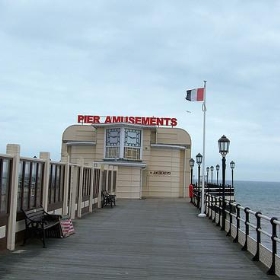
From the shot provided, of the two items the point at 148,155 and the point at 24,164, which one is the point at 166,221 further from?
the point at 148,155

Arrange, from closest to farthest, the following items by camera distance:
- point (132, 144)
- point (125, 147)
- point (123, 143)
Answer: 1. point (123, 143)
2. point (125, 147)
3. point (132, 144)

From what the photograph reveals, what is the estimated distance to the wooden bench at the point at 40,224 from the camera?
10.5m

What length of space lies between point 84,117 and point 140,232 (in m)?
30.4

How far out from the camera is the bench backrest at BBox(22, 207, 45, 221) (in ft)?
34.8

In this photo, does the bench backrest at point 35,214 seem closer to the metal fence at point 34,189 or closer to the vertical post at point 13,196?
the metal fence at point 34,189

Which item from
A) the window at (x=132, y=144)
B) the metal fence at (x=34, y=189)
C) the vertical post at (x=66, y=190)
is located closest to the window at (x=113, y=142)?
the window at (x=132, y=144)

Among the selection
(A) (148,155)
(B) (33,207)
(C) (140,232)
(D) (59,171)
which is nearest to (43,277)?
(B) (33,207)

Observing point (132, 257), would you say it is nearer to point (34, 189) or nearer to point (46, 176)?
point (34, 189)

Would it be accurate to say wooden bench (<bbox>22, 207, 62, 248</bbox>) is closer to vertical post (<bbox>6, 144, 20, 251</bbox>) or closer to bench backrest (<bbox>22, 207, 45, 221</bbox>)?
bench backrest (<bbox>22, 207, 45, 221</bbox>)

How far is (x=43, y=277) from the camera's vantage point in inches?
286

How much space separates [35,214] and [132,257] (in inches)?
119

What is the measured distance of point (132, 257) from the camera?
9.40 metres

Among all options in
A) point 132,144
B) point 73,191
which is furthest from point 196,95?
point 132,144

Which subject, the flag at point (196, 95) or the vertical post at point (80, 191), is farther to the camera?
the flag at point (196, 95)
